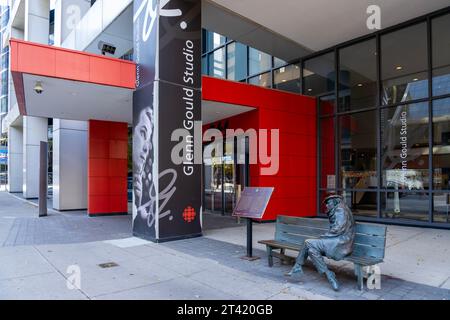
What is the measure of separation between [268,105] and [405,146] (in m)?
4.43

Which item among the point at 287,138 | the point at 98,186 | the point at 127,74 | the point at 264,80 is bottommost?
the point at 98,186

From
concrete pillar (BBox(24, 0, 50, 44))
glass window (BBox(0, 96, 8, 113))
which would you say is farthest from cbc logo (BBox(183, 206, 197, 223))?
glass window (BBox(0, 96, 8, 113))

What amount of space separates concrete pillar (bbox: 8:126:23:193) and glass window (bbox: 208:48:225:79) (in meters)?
22.2

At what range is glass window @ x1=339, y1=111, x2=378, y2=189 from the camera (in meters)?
11.6

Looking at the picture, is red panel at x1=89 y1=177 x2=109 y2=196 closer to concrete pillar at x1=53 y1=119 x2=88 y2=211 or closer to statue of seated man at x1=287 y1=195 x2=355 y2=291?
concrete pillar at x1=53 y1=119 x2=88 y2=211

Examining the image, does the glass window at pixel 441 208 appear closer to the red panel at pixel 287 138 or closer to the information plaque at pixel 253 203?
the red panel at pixel 287 138

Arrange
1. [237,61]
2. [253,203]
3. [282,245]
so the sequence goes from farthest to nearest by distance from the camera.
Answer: [237,61]
[253,203]
[282,245]

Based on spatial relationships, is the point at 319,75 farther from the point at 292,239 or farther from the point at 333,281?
the point at 333,281

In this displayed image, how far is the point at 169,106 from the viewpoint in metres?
8.54

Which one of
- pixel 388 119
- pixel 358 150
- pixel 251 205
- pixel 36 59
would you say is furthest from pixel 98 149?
pixel 388 119

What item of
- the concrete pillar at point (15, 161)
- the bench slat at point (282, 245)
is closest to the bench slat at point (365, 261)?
the bench slat at point (282, 245)

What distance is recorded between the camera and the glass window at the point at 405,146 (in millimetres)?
10484

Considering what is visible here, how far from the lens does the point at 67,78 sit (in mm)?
8336
